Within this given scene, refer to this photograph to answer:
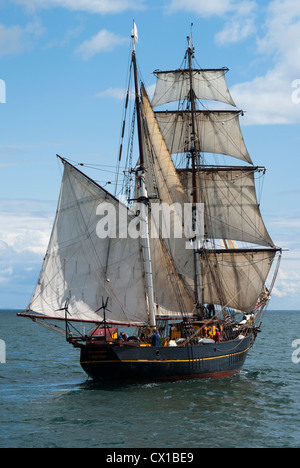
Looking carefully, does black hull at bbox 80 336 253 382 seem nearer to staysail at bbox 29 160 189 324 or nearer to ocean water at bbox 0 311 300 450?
ocean water at bbox 0 311 300 450

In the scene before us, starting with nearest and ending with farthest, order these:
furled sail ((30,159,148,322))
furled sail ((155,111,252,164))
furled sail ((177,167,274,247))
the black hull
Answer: the black hull → furled sail ((30,159,148,322)) → furled sail ((155,111,252,164)) → furled sail ((177,167,274,247))

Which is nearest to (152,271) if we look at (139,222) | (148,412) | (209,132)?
(139,222)

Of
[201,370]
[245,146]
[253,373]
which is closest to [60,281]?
[201,370]

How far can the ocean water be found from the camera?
23.5 meters

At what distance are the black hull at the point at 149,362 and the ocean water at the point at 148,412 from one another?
0.63m

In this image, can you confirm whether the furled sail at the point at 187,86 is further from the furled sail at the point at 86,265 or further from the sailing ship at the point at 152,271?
the furled sail at the point at 86,265

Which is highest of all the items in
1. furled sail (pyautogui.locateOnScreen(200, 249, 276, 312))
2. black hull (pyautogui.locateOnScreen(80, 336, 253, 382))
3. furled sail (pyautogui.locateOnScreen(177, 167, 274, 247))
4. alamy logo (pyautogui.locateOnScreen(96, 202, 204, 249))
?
furled sail (pyautogui.locateOnScreen(177, 167, 274, 247))

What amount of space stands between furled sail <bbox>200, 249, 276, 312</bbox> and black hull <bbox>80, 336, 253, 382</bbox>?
14.3 meters

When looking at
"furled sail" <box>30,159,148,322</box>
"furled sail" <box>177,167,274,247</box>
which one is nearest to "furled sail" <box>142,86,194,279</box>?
"furled sail" <box>30,159,148,322</box>

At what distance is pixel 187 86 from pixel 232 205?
37.1ft

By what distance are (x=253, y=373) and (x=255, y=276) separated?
40.9 feet

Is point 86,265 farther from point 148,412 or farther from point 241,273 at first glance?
point 241,273

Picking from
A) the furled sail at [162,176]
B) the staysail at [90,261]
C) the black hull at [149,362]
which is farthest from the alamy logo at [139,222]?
the black hull at [149,362]

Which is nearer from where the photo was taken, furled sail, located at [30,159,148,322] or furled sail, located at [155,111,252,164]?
furled sail, located at [30,159,148,322]
